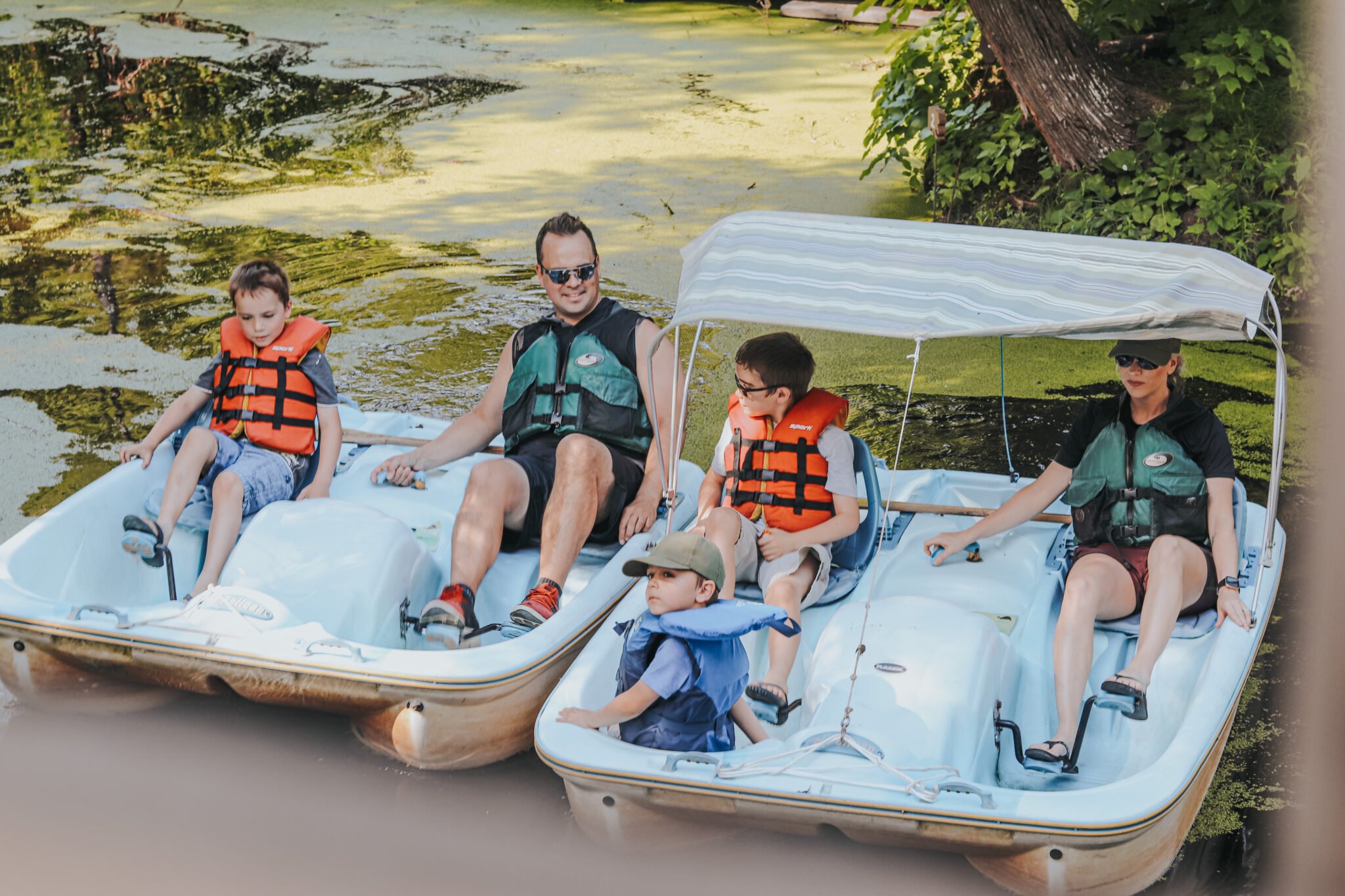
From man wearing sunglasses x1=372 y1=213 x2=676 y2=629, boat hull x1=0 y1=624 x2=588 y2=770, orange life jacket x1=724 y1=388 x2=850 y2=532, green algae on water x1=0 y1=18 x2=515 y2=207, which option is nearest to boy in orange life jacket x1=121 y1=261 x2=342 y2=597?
man wearing sunglasses x1=372 y1=213 x2=676 y2=629

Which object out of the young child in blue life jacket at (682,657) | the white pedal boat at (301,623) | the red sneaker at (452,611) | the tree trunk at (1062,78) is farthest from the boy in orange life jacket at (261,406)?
the tree trunk at (1062,78)

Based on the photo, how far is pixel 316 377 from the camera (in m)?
3.33

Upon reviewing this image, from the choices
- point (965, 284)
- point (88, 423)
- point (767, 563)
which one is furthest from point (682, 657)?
point (88, 423)

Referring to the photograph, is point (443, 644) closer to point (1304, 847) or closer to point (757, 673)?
point (757, 673)

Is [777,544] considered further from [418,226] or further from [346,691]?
Result: [418,226]

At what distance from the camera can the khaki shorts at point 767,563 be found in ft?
9.69

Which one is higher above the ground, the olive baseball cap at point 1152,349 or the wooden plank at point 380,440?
the olive baseball cap at point 1152,349

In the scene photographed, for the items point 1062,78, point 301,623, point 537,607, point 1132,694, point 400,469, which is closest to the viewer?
point 1132,694

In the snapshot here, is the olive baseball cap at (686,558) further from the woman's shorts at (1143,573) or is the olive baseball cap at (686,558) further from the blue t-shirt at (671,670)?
the woman's shorts at (1143,573)

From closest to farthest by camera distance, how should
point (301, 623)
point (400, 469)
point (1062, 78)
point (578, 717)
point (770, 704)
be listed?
1. point (578, 717)
2. point (770, 704)
3. point (301, 623)
4. point (400, 469)
5. point (1062, 78)

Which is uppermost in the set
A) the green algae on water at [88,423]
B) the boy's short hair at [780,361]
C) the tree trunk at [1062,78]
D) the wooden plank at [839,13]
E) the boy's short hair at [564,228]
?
the wooden plank at [839,13]

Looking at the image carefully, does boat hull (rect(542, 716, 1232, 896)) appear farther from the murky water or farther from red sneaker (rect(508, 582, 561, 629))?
red sneaker (rect(508, 582, 561, 629))

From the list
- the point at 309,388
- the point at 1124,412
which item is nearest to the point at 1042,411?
the point at 1124,412

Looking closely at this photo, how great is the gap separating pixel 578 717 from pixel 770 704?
428 millimetres
